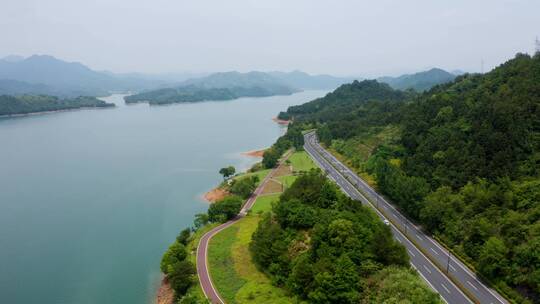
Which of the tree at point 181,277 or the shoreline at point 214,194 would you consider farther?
the shoreline at point 214,194

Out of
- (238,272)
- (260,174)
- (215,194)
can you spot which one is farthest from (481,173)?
(215,194)

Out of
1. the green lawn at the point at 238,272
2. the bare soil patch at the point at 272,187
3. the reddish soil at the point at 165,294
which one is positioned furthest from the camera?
the bare soil patch at the point at 272,187

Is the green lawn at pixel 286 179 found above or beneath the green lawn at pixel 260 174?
beneath

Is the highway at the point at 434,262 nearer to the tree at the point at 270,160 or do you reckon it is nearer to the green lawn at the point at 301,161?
the green lawn at the point at 301,161

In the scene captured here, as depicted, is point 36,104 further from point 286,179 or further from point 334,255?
point 334,255

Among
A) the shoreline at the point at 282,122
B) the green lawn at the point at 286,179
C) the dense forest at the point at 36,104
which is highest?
the dense forest at the point at 36,104


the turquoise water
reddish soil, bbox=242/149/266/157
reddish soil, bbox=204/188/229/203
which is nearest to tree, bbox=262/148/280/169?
the turquoise water

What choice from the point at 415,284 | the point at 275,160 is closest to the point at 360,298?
the point at 415,284

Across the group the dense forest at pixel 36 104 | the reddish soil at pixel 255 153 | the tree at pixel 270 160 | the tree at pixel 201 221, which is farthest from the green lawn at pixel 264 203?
the dense forest at pixel 36 104
